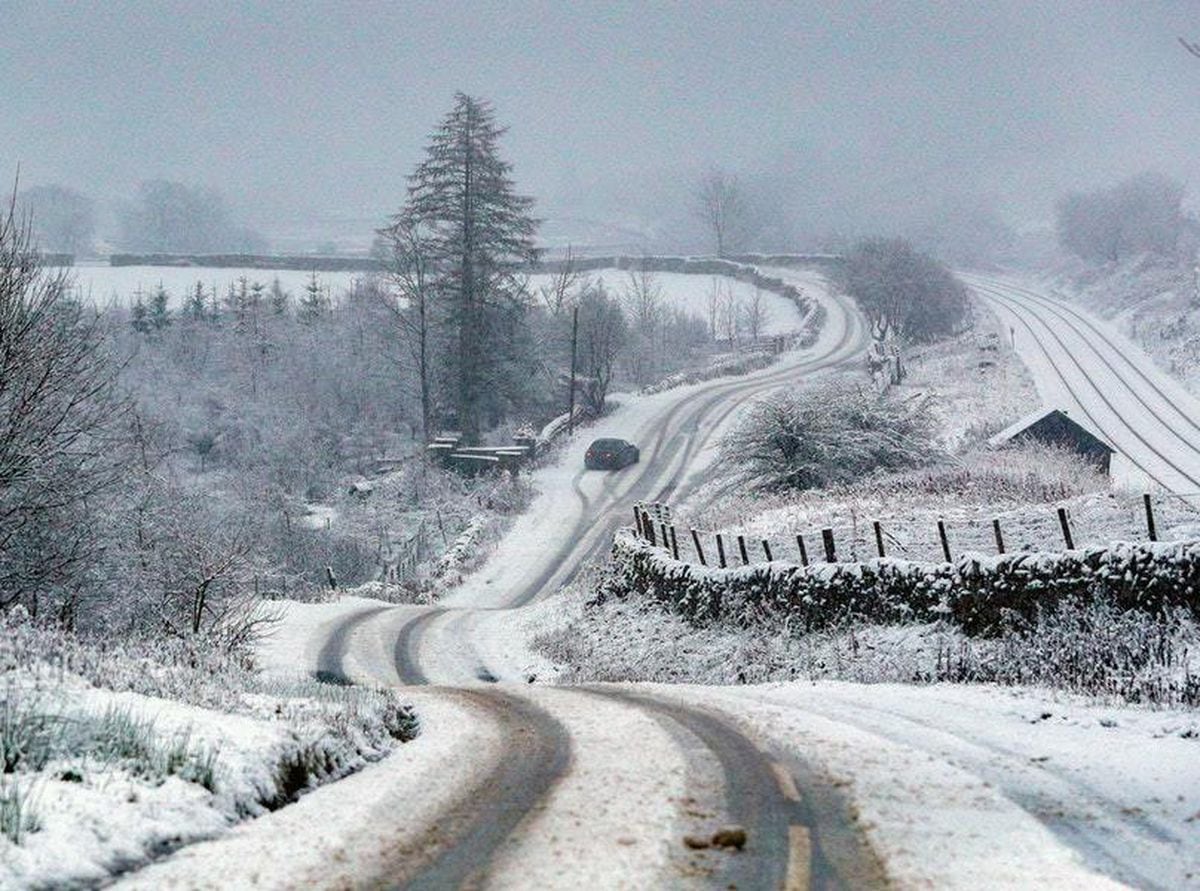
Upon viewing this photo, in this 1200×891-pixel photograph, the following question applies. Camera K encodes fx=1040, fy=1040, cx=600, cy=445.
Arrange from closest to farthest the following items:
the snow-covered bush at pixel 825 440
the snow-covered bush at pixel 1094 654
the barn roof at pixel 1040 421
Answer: the snow-covered bush at pixel 1094 654
the snow-covered bush at pixel 825 440
the barn roof at pixel 1040 421

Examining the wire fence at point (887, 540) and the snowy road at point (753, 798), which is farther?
the wire fence at point (887, 540)

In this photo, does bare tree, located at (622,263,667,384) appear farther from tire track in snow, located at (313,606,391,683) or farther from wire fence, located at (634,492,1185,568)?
wire fence, located at (634,492,1185,568)

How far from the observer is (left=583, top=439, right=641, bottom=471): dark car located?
55.6m

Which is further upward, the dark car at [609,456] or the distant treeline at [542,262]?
the distant treeline at [542,262]

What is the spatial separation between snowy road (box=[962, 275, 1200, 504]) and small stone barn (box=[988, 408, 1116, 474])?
1353 mm

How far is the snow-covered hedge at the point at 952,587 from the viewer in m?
15.7

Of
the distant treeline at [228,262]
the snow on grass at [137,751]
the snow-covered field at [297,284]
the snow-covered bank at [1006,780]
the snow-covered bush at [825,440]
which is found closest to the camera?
the snow on grass at [137,751]

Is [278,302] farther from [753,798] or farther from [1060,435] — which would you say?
[753,798]

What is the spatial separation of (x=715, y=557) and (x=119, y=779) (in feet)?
71.8

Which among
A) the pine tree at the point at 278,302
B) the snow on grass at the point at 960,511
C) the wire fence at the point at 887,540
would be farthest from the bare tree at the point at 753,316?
the wire fence at the point at 887,540

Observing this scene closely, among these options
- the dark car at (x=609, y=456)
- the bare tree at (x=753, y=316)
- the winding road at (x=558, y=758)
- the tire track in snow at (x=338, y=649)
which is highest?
the bare tree at (x=753, y=316)

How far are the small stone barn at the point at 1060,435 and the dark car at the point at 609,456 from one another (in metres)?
19.3

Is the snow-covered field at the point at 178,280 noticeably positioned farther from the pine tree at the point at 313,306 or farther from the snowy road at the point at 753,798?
the snowy road at the point at 753,798

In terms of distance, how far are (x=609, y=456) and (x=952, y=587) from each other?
38.2 meters
